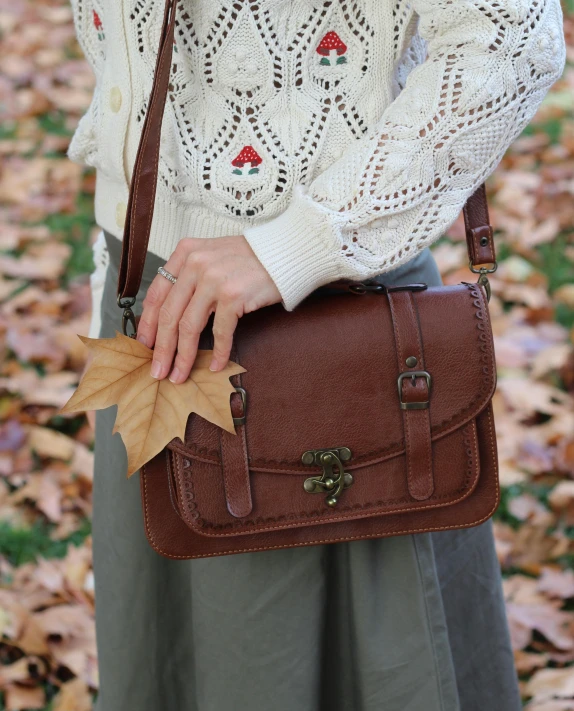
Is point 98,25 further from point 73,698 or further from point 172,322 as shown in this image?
point 73,698

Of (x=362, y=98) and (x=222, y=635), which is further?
(x=222, y=635)

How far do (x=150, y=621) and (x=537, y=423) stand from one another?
1.56m

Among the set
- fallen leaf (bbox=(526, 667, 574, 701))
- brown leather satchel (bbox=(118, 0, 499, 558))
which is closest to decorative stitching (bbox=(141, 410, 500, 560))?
brown leather satchel (bbox=(118, 0, 499, 558))

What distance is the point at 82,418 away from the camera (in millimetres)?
2566

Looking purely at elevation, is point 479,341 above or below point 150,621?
above

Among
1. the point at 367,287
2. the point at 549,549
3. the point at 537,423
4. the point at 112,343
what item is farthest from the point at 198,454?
the point at 537,423

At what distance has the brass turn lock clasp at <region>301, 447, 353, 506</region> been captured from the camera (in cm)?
103

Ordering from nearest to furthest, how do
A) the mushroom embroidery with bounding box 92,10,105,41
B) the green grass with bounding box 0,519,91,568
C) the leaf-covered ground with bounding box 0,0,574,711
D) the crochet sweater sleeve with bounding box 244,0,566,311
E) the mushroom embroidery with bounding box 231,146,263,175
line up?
the crochet sweater sleeve with bounding box 244,0,566,311
the mushroom embroidery with bounding box 231,146,263,175
the mushroom embroidery with bounding box 92,10,105,41
the leaf-covered ground with bounding box 0,0,574,711
the green grass with bounding box 0,519,91,568

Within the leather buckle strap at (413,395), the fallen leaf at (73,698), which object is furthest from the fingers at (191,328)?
the fallen leaf at (73,698)

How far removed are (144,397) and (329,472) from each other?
0.79 feet

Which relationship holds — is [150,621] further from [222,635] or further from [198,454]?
[198,454]

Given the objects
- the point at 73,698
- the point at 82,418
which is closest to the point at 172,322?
the point at 73,698

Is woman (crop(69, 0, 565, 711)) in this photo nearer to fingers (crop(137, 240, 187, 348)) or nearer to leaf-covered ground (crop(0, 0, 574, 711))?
fingers (crop(137, 240, 187, 348))

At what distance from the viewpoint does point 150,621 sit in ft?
4.17
